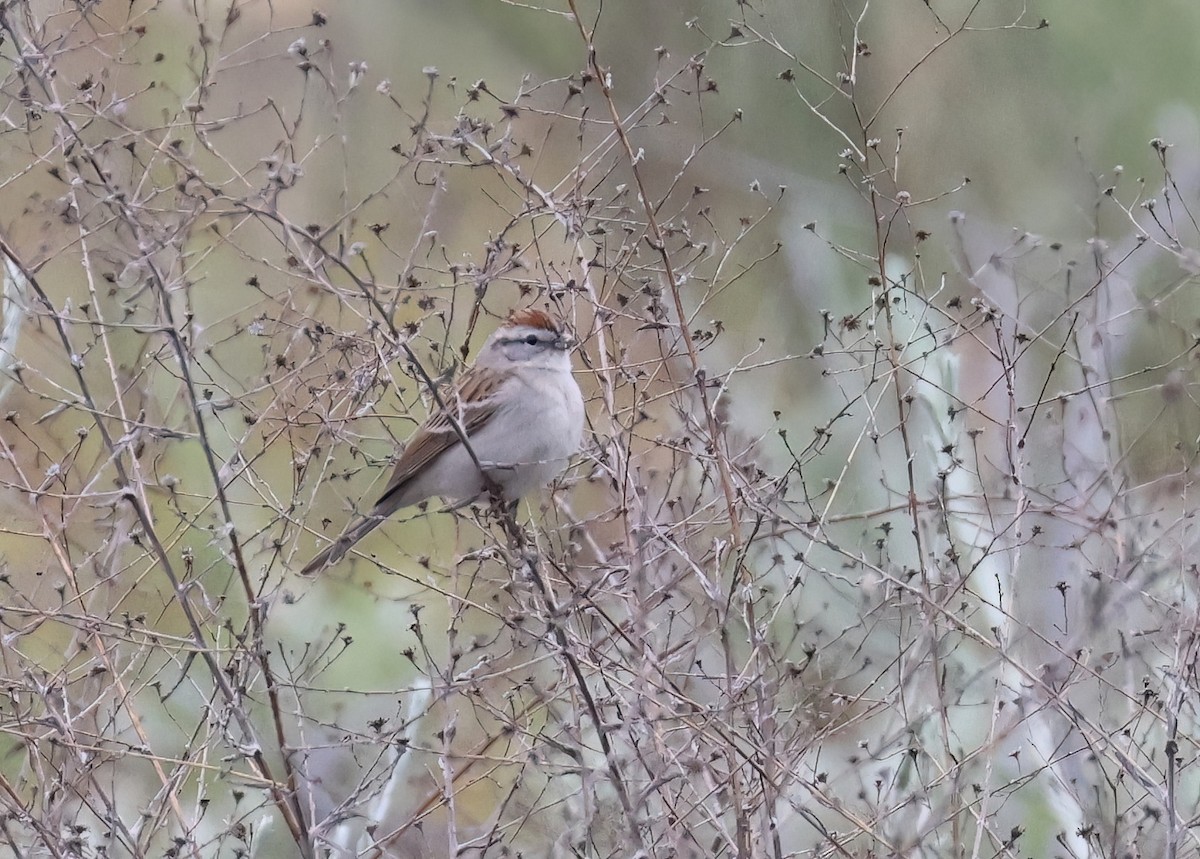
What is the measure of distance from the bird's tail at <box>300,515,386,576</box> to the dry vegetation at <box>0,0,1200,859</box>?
43mm

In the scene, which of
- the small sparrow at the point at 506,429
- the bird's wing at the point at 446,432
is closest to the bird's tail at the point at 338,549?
the small sparrow at the point at 506,429

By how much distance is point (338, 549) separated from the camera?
2.45 m

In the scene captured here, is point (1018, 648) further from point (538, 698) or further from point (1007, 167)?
point (1007, 167)

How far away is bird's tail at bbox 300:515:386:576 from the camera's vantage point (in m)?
2.36

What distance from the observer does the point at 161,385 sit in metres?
2.85

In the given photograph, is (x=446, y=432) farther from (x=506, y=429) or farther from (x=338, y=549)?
(x=338, y=549)

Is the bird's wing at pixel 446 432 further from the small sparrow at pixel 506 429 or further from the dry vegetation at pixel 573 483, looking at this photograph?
the dry vegetation at pixel 573 483

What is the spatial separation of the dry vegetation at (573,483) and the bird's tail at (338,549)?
0.04 metres

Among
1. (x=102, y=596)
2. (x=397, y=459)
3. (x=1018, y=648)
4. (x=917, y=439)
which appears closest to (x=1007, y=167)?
(x=917, y=439)

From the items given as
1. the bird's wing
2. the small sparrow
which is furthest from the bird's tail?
the bird's wing

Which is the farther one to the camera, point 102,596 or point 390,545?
point 390,545

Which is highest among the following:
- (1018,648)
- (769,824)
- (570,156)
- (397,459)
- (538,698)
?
(570,156)

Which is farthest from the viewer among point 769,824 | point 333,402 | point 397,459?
point 397,459

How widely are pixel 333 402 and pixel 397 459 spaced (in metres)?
0.21
